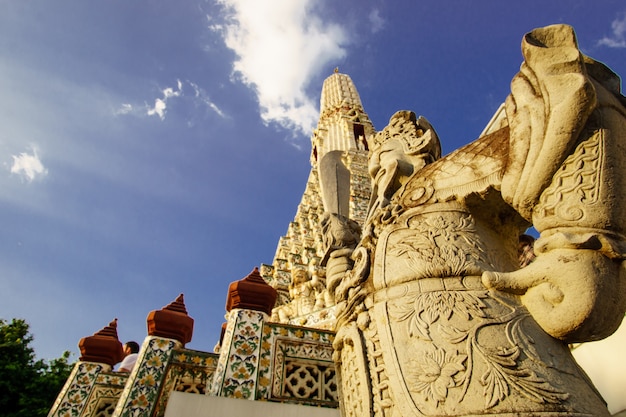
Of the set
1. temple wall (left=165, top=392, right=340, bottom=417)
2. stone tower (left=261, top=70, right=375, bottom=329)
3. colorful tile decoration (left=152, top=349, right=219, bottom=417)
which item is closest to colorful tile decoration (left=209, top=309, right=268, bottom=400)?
temple wall (left=165, top=392, right=340, bottom=417)

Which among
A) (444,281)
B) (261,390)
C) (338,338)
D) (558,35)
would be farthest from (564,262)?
(261,390)

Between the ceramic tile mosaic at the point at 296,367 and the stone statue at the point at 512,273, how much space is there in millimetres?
1897

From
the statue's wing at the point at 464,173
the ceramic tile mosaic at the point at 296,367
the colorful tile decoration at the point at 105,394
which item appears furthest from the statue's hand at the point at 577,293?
the colorful tile decoration at the point at 105,394

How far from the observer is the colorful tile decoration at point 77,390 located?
15.2 ft

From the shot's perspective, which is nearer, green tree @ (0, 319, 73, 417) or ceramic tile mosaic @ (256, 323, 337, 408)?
ceramic tile mosaic @ (256, 323, 337, 408)

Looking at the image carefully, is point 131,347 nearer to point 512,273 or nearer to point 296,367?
point 296,367

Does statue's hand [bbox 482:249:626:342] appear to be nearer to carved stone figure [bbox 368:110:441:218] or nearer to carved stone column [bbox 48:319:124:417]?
carved stone figure [bbox 368:110:441:218]

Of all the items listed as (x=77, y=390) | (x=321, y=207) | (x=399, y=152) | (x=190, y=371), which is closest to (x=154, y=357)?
(x=190, y=371)

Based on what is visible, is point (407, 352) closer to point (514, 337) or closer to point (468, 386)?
point (468, 386)

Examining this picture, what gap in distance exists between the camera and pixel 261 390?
3.32 m

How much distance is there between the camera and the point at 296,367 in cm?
366

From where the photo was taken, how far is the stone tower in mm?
3320

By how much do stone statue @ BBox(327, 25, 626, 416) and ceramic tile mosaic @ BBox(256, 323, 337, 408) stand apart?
190 centimetres

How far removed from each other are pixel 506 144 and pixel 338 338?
1.02 meters
